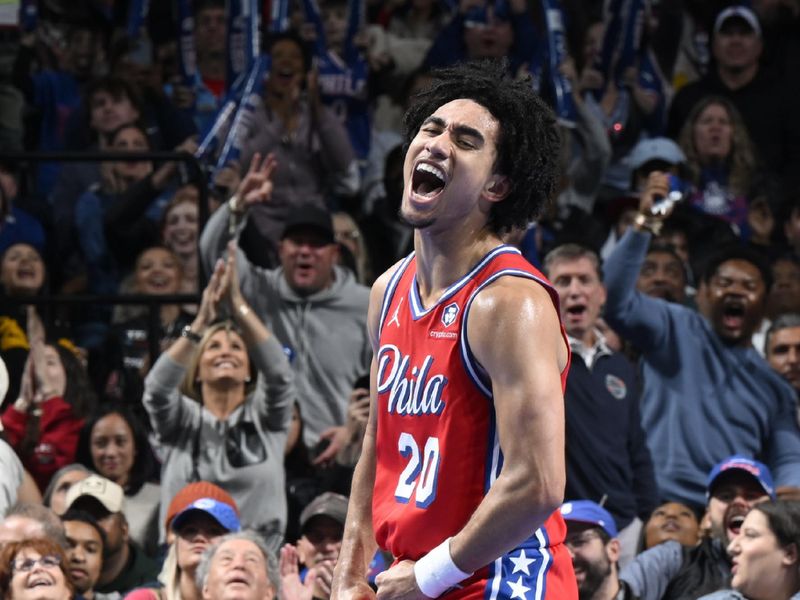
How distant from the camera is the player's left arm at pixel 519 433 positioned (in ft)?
11.3

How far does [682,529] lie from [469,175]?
395 centimetres

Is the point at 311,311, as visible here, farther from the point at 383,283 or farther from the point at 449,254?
the point at 449,254

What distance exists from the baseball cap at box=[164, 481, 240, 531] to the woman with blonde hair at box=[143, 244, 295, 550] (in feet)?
0.98

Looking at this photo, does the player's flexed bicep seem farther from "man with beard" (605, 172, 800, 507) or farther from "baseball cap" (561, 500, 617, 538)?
"man with beard" (605, 172, 800, 507)

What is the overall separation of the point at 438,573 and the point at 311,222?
475cm

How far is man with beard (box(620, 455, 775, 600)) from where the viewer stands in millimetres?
6625

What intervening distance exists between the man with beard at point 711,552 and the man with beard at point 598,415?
45 cm

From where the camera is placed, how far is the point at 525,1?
10.7 metres

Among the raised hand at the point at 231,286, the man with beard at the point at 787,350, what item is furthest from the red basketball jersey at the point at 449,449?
the man with beard at the point at 787,350

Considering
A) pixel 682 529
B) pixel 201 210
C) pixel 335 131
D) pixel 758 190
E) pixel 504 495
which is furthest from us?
pixel 758 190

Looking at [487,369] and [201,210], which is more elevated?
[487,369]

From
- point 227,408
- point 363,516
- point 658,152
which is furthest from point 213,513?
point 658,152

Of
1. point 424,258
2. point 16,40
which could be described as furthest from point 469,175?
point 16,40

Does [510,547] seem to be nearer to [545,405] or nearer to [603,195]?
[545,405]
